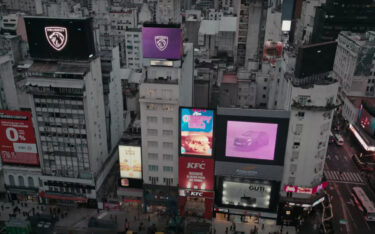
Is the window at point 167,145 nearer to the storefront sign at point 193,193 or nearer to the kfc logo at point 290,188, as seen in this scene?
the storefront sign at point 193,193

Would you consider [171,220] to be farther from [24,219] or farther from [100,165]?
[24,219]

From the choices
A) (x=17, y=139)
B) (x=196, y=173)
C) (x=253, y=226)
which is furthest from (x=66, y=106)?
(x=253, y=226)

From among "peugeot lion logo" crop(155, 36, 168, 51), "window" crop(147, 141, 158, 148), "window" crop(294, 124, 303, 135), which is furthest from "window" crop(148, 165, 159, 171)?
"window" crop(294, 124, 303, 135)

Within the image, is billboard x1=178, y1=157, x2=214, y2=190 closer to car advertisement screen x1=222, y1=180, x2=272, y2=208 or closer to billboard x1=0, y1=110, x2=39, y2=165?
car advertisement screen x1=222, y1=180, x2=272, y2=208

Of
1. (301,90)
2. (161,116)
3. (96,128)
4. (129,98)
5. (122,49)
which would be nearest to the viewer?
(301,90)

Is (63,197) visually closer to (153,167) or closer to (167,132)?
(153,167)

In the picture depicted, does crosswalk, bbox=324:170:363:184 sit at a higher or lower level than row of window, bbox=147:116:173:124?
lower

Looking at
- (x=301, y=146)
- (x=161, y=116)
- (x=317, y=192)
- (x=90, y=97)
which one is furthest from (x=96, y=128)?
(x=317, y=192)
